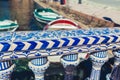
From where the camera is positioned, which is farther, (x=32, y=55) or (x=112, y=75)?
(x=112, y=75)

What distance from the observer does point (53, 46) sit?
7.09 feet

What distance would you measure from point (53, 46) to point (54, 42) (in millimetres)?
42

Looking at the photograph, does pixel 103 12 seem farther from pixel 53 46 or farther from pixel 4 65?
pixel 4 65

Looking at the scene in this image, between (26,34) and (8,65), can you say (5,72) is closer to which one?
(8,65)

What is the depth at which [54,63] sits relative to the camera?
407cm

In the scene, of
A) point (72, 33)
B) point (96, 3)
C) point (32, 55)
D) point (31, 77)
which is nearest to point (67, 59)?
point (72, 33)

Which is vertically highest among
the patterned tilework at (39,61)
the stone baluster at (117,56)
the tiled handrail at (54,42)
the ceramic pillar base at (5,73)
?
the tiled handrail at (54,42)

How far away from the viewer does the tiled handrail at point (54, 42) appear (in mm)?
2039

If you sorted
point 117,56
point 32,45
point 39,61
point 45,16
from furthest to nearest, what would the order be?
point 45,16
point 117,56
point 39,61
point 32,45

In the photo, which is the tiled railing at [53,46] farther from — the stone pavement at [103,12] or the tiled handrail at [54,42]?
the stone pavement at [103,12]

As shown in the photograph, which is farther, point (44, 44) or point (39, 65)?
Result: point (39, 65)

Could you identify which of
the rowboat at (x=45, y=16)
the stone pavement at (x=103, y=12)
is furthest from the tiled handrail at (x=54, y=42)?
the stone pavement at (x=103, y=12)

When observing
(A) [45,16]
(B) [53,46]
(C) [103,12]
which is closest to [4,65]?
A: (B) [53,46]

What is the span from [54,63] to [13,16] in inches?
494
